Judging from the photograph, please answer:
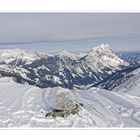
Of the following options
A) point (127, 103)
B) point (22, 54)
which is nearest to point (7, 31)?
point (22, 54)

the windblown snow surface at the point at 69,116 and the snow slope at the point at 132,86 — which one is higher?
the snow slope at the point at 132,86

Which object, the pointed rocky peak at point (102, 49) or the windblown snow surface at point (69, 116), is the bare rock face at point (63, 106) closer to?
the windblown snow surface at point (69, 116)

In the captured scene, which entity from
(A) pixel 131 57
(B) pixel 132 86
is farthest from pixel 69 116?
(A) pixel 131 57

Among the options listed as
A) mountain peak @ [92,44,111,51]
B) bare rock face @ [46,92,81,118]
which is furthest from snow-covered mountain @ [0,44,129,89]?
bare rock face @ [46,92,81,118]

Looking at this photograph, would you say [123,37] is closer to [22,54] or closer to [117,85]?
[117,85]

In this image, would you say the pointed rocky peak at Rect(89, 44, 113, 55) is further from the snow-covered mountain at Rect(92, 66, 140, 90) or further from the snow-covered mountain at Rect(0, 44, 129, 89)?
the snow-covered mountain at Rect(92, 66, 140, 90)

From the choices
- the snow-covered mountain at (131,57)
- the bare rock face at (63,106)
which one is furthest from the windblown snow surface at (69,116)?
the snow-covered mountain at (131,57)
